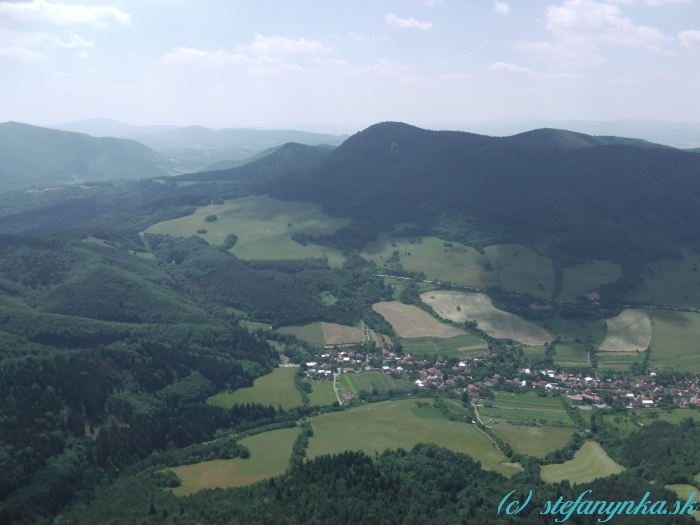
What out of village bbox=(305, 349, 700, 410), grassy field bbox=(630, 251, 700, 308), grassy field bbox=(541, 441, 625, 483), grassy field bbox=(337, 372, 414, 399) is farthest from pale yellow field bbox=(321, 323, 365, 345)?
grassy field bbox=(630, 251, 700, 308)

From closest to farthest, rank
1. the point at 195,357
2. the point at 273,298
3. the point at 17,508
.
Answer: the point at 17,508 → the point at 195,357 → the point at 273,298

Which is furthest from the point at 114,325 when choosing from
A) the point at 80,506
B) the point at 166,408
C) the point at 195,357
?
the point at 80,506

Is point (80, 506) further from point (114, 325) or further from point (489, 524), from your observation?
point (114, 325)

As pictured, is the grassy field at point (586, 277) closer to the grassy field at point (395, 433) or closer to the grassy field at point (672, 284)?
the grassy field at point (672, 284)

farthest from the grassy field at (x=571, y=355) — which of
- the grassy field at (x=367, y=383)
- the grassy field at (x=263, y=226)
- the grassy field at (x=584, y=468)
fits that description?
the grassy field at (x=263, y=226)

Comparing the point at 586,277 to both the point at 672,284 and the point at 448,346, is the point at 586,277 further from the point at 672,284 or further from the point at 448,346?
the point at 448,346

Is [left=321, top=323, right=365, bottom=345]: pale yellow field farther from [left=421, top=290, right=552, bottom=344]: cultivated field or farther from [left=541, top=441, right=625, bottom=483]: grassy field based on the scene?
[left=541, top=441, right=625, bottom=483]: grassy field
